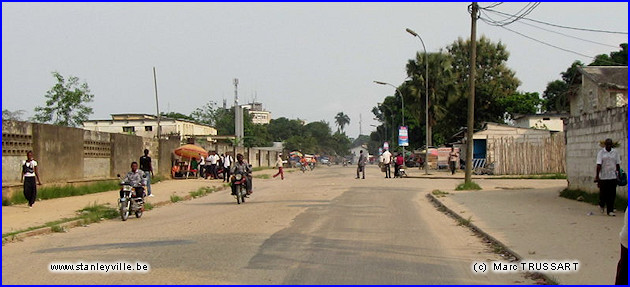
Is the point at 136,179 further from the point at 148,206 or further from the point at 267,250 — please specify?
the point at 267,250

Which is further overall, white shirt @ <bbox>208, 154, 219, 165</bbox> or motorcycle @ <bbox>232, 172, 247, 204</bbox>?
white shirt @ <bbox>208, 154, 219, 165</bbox>

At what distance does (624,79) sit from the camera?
24641 millimetres

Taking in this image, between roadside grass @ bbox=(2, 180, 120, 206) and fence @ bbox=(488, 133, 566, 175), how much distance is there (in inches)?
865

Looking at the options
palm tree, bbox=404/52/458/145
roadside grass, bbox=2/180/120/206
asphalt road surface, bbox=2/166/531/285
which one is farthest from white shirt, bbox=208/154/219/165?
palm tree, bbox=404/52/458/145

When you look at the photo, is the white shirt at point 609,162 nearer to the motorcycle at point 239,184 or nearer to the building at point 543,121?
the motorcycle at point 239,184

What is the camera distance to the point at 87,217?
1522 cm

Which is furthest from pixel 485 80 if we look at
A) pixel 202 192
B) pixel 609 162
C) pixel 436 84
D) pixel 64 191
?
pixel 609 162

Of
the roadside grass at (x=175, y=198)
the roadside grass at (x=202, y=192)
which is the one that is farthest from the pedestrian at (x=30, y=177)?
the roadside grass at (x=202, y=192)

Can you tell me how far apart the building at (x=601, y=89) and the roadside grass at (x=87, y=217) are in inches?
637

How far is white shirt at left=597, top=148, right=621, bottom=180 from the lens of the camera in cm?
1309

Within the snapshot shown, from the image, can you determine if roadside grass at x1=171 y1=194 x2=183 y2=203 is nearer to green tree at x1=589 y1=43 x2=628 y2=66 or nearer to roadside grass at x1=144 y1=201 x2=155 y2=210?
roadside grass at x1=144 y1=201 x2=155 y2=210

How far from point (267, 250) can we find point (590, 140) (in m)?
11.5

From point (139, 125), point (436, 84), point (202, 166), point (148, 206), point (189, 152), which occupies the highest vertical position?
point (436, 84)

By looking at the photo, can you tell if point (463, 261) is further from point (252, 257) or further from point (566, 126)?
point (566, 126)
